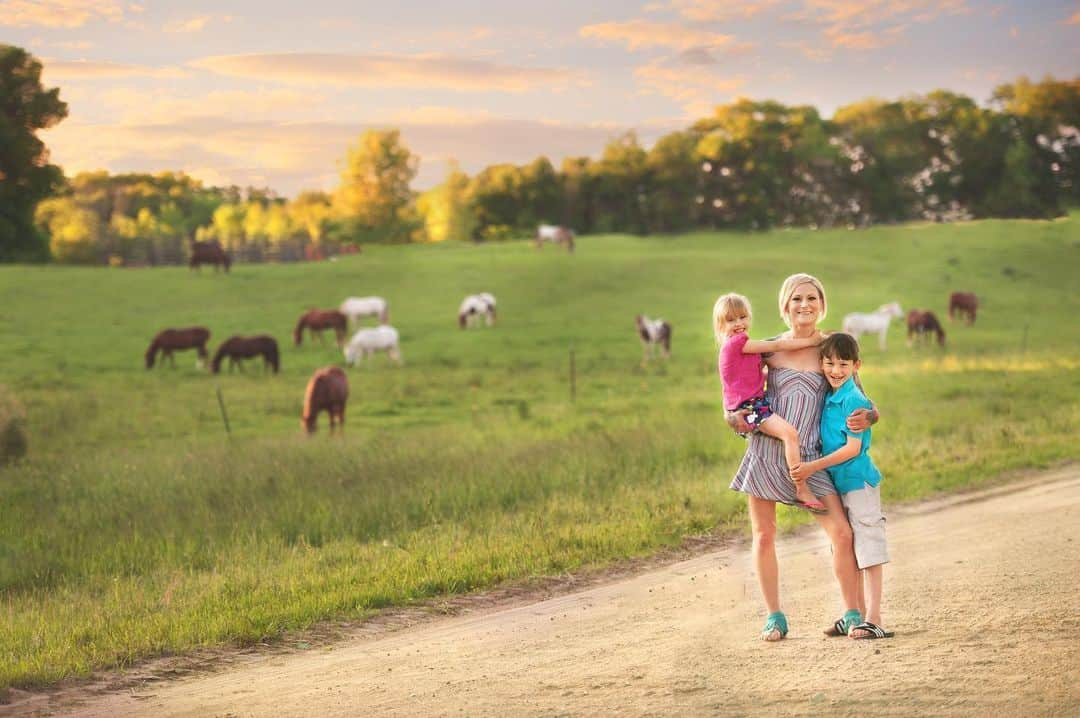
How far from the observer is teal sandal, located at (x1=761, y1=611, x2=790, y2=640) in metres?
7.89

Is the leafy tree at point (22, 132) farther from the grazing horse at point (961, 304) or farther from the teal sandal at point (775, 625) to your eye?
the grazing horse at point (961, 304)

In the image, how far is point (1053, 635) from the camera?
766 cm

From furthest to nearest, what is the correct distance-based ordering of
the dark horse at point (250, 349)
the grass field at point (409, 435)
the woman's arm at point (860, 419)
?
the dark horse at point (250, 349)
the grass field at point (409, 435)
the woman's arm at point (860, 419)

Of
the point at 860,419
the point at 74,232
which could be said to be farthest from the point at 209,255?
the point at 860,419

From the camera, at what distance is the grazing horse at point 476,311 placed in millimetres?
44531

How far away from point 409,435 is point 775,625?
14729 mm

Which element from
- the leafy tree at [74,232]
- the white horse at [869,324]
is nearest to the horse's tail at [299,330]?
the leafy tree at [74,232]

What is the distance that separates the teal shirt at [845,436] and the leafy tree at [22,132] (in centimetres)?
2808

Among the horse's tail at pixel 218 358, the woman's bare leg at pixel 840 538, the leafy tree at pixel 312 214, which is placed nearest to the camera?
the woman's bare leg at pixel 840 538

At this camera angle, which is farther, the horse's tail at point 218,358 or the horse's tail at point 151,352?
the horse's tail at point 151,352

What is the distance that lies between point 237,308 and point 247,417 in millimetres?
20938

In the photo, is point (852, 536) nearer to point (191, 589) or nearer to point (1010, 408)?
point (191, 589)

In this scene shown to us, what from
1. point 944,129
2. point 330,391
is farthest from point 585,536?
point 944,129

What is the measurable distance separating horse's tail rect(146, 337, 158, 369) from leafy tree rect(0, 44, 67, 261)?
5.56m
